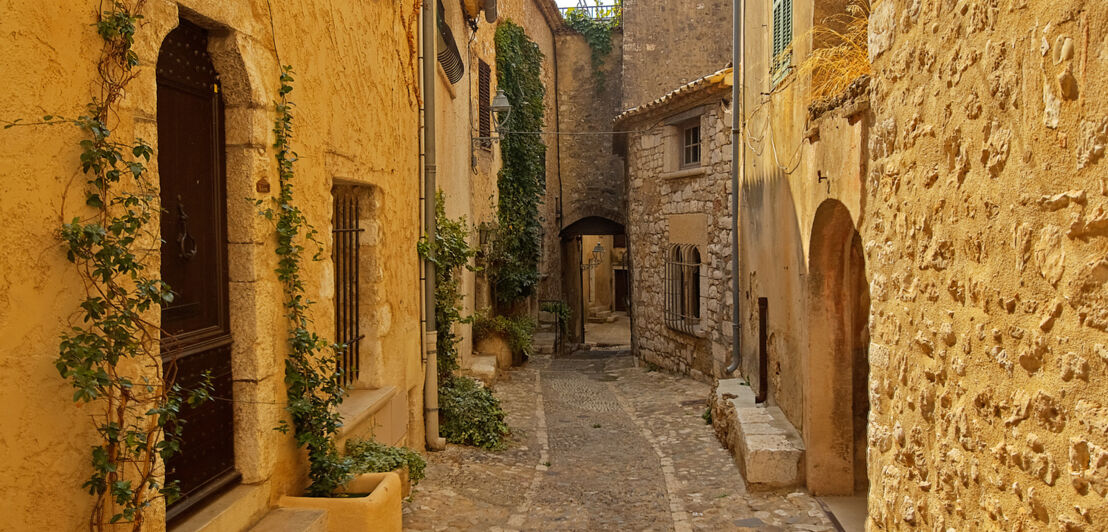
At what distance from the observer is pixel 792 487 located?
6.47m

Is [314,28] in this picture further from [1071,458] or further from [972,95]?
[1071,458]

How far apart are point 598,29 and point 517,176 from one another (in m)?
6.84

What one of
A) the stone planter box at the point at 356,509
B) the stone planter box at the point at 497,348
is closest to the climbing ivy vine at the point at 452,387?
the stone planter box at the point at 356,509

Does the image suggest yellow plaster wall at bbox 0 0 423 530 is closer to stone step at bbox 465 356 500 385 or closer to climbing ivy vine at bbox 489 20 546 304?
stone step at bbox 465 356 500 385

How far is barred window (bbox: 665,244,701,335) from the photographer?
13648 mm

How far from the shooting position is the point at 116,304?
280 centimetres

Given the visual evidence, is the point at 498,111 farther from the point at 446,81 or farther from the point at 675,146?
the point at 446,81

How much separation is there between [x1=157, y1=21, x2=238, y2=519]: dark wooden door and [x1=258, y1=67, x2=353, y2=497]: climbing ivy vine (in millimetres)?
315

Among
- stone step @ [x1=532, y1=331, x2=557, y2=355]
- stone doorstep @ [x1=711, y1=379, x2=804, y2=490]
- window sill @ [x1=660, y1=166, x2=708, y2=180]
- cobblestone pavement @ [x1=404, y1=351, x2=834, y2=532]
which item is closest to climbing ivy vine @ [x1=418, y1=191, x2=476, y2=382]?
cobblestone pavement @ [x1=404, y1=351, x2=834, y2=532]

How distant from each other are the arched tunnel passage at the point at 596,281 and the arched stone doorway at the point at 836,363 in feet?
32.6

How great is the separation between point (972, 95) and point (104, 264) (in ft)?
9.99

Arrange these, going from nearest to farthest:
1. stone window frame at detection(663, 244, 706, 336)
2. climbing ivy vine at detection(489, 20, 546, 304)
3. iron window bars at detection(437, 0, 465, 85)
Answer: iron window bars at detection(437, 0, 465, 85)
stone window frame at detection(663, 244, 706, 336)
climbing ivy vine at detection(489, 20, 546, 304)

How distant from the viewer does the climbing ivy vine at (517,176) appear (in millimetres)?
15164

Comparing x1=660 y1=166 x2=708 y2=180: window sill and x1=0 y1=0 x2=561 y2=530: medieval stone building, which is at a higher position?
x1=660 y1=166 x2=708 y2=180: window sill
